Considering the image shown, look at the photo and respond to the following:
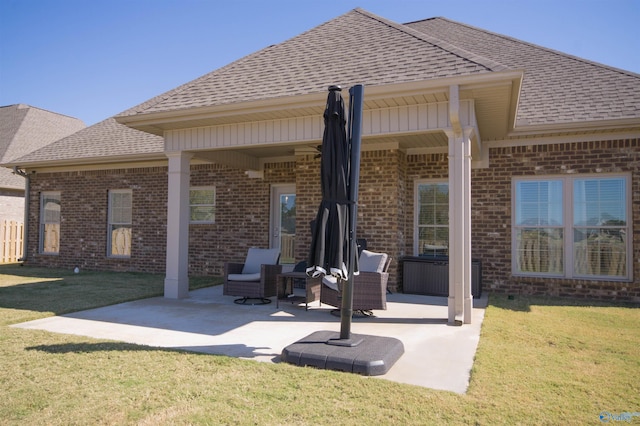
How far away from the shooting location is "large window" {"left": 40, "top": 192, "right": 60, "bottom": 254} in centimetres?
1342

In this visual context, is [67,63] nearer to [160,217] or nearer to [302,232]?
[160,217]

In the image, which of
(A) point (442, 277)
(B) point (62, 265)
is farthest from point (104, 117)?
(A) point (442, 277)

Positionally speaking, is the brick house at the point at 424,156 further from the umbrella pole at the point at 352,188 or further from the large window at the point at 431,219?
the umbrella pole at the point at 352,188

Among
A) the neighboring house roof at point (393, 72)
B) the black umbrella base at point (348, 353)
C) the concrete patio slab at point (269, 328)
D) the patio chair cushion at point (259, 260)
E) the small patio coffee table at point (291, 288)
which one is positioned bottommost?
the concrete patio slab at point (269, 328)

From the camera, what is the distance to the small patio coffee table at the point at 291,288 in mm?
6723

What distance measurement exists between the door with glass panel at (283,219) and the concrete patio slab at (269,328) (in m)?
3.12

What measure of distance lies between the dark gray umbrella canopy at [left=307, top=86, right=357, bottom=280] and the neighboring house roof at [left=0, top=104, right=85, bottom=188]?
16.9 metres

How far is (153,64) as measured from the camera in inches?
395

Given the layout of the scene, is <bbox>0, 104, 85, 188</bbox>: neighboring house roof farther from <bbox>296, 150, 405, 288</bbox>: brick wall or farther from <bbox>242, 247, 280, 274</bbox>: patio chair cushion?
<bbox>296, 150, 405, 288</bbox>: brick wall

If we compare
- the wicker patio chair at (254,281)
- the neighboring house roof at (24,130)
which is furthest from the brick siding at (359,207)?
the neighboring house roof at (24,130)

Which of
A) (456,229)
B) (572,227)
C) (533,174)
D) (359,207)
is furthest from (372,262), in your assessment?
(572,227)

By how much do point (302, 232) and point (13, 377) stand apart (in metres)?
6.16

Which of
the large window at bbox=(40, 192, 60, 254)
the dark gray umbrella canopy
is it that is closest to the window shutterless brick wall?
the dark gray umbrella canopy

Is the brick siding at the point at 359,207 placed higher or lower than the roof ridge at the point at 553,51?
lower
